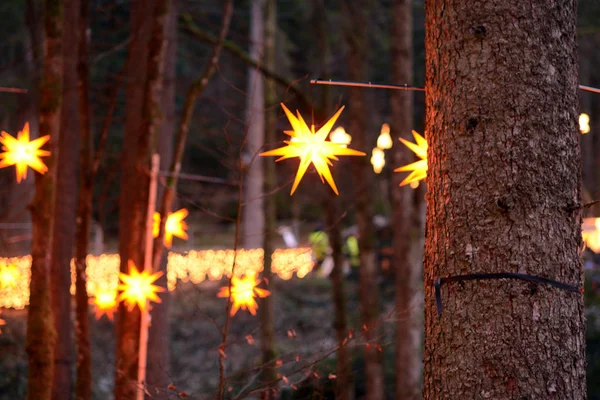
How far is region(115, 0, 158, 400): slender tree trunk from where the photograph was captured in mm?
5445

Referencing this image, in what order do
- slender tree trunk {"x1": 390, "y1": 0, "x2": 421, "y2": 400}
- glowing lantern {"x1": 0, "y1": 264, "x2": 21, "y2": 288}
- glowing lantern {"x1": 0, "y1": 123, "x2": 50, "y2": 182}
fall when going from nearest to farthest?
glowing lantern {"x1": 0, "y1": 123, "x2": 50, "y2": 182}
glowing lantern {"x1": 0, "y1": 264, "x2": 21, "y2": 288}
slender tree trunk {"x1": 390, "y1": 0, "x2": 421, "y2": 400}

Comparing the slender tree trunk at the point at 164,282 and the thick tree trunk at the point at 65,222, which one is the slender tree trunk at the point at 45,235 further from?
the slender tree trunk at the point at 164,282

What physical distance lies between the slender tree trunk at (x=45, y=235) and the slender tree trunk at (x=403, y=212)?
173 inches

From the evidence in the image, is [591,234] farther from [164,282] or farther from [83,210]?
[83,210]

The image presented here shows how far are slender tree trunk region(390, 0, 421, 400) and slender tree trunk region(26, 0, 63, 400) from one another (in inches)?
173

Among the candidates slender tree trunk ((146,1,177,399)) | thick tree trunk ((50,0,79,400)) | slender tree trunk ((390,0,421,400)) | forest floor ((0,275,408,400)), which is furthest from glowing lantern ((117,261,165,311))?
slender tree trunk ((390,0,421,400))

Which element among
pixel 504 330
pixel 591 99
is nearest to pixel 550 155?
pixel 504 330

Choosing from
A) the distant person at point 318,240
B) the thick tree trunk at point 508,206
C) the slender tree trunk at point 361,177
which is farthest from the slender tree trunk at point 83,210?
the thick tree trunk at point 508,206

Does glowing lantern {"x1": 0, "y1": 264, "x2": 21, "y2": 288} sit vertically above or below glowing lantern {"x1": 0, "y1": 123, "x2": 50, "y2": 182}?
below

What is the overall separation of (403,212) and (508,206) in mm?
6536

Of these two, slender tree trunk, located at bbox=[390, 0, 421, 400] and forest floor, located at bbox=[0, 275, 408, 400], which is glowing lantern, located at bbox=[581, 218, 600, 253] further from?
forest floor, located at bbox=[0, 275, 408, 400]

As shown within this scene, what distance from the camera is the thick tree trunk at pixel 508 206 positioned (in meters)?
2.37

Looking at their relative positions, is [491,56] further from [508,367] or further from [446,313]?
[508,367]

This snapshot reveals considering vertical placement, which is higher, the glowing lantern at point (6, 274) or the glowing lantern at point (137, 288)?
the glowing lantern at point (6, 274)
